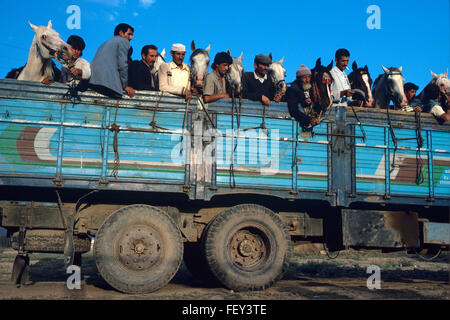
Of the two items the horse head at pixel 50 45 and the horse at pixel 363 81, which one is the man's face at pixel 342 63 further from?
the horse head at pixel 50 45

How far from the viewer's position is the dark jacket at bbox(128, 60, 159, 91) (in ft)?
22.7

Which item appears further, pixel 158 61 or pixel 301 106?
pixel 158 61

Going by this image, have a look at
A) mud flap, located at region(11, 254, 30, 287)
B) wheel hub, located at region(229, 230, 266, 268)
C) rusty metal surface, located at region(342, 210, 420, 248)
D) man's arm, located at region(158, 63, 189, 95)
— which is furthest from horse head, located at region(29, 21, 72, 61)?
rusty metal surface, located at region(342, 210, 420, 248)

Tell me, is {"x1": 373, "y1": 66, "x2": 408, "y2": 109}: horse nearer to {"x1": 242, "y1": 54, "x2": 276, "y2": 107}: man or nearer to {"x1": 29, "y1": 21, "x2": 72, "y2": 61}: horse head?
{"x1": 242, "y1": 54, "x2": 276, "y2": 107}: man

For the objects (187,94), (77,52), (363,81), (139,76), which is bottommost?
(187,94)

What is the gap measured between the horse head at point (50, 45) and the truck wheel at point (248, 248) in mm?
3692

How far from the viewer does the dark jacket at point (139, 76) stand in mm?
6912

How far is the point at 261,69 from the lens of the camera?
25.2 feet

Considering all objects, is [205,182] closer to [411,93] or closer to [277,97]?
[277,97]

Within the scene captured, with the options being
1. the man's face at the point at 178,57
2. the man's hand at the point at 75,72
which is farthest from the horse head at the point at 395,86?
the man's hand at the point at 75,72

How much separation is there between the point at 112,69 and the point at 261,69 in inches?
116

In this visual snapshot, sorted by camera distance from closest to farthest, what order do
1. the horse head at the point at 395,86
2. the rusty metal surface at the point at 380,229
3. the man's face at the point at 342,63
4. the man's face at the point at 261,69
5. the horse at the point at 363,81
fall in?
the rusty metal surface at the point at 380,229 → the man's face at the point at 261,69 → the horse head at the point at 395,86 → the horse at the point at 363,81 → the man's face at the point at 342,63

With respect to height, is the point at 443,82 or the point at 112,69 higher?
the point at 443,82

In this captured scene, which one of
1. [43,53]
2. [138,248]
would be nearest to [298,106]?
[138,248]
